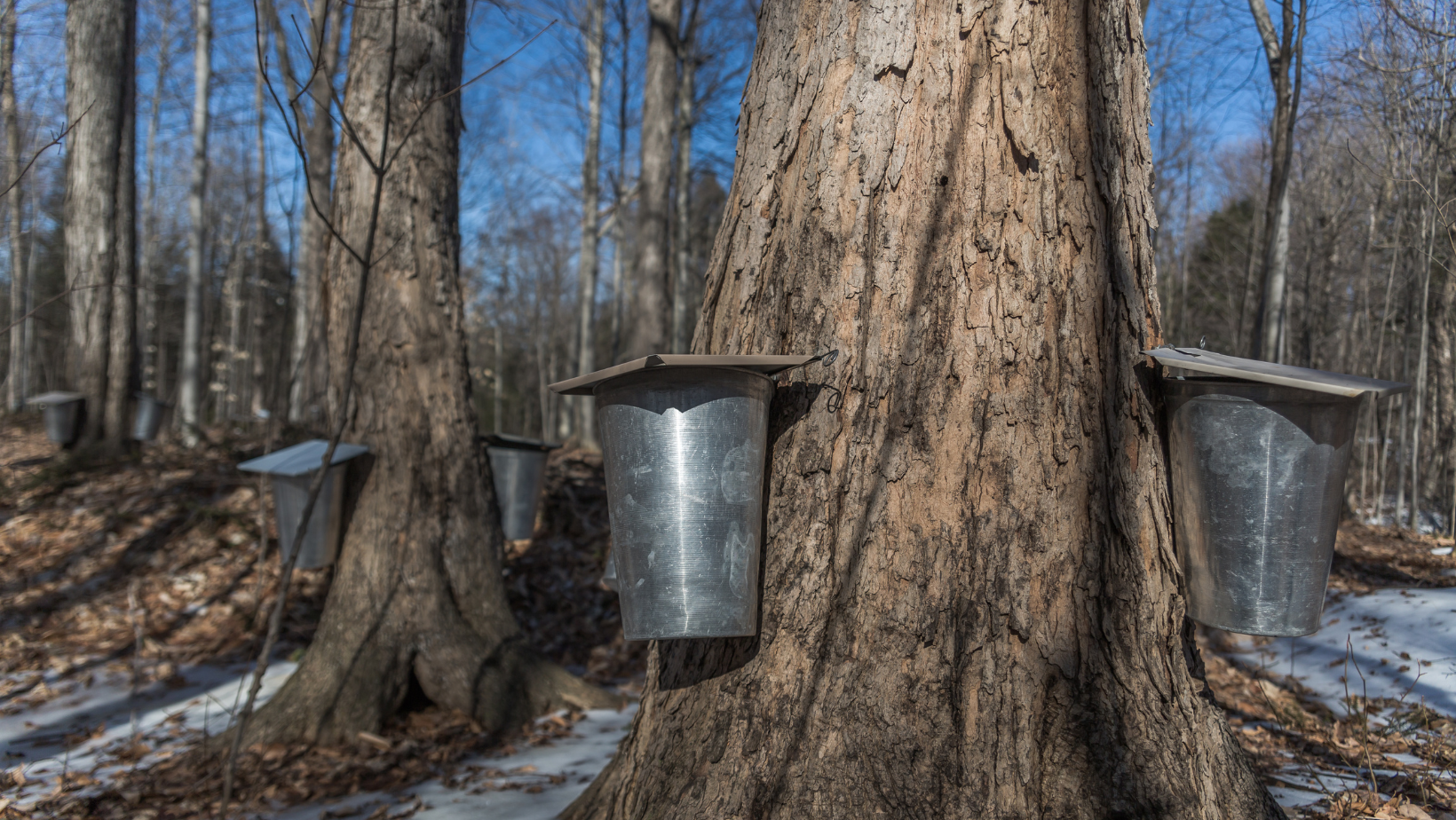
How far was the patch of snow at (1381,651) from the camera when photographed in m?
3.50

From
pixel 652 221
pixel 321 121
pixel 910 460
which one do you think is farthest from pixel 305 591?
pixel 321 121

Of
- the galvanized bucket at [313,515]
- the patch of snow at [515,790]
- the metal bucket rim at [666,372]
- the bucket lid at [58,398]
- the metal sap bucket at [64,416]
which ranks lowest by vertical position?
the patch of snow at [515,790]

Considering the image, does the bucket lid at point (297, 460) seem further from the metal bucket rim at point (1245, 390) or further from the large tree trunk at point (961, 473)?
the metal bucket rim at point (1245, 390)

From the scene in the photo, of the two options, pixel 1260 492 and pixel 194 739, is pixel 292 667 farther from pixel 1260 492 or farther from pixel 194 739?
pixel 1260 492

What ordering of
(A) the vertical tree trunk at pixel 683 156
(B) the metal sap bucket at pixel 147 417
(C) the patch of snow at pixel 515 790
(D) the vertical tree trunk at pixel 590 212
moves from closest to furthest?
1. (C) the patch of snow at pixel 515 790
2. (B) the metal sap bucket at pixel 147 417
3. (D) the vertical tree trunk at pixel 590 212
4. (A) the vertical tree trunk at pixel 683 156

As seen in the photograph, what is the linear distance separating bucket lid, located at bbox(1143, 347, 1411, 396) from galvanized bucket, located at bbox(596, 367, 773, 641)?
2.91 feet

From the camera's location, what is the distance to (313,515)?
3.39 metres

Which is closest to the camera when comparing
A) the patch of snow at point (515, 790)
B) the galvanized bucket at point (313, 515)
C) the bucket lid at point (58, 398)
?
the patch of snow at point (515, 790)

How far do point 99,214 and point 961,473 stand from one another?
8016 mm

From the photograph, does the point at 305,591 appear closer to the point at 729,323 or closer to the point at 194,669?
the point at 194,669

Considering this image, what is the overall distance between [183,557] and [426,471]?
9.55ft

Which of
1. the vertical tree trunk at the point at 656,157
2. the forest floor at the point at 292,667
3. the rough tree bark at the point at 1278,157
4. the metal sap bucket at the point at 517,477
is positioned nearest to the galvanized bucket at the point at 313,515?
the forest floor at the point at 292,667

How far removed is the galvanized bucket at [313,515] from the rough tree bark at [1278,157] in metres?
6.96

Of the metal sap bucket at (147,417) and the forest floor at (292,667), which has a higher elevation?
the metal sap bucket at (147,417)
